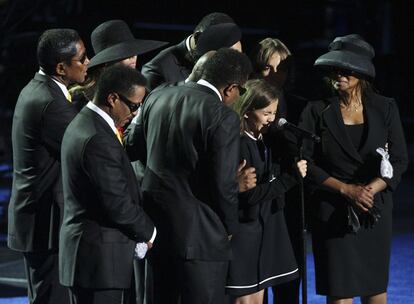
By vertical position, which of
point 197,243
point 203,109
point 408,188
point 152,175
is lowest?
point 408,188

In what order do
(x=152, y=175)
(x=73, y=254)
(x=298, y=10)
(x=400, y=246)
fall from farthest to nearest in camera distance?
(x=298, y=10) < (x=400, y=246) < (x=152, y=175) < (x=73, y=254)

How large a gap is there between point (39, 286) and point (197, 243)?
0.98 meters

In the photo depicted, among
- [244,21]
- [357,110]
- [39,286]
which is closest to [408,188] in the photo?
[244,21]

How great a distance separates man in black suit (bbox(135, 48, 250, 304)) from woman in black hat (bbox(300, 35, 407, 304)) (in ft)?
3.20

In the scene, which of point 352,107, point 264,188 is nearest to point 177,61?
point 352,107

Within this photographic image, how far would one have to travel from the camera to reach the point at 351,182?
5.21 m

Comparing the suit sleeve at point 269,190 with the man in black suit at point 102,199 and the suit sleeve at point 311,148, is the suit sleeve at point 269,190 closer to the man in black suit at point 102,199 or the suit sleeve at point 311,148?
the suit sleeve at point 311,148

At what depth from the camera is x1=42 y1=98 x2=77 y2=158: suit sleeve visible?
4648mm

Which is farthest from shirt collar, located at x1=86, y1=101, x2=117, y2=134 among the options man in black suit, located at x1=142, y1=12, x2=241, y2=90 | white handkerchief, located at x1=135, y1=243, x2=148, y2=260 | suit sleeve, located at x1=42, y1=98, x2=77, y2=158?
man in black suit, located at x1=142, y1=12, x2=241, y2=90

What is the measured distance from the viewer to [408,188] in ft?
43.7

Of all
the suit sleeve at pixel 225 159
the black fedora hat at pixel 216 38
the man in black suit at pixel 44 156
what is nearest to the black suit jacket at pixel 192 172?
the suit sleeve at pixel 225 159

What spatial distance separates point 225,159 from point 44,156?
41.2 inches

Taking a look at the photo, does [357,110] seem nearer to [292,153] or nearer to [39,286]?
[292,153]

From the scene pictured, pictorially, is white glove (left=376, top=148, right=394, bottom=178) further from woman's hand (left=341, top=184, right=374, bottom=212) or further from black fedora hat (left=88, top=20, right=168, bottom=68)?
black fedora hat (left=88, top=20, right=168, bottom=68)
